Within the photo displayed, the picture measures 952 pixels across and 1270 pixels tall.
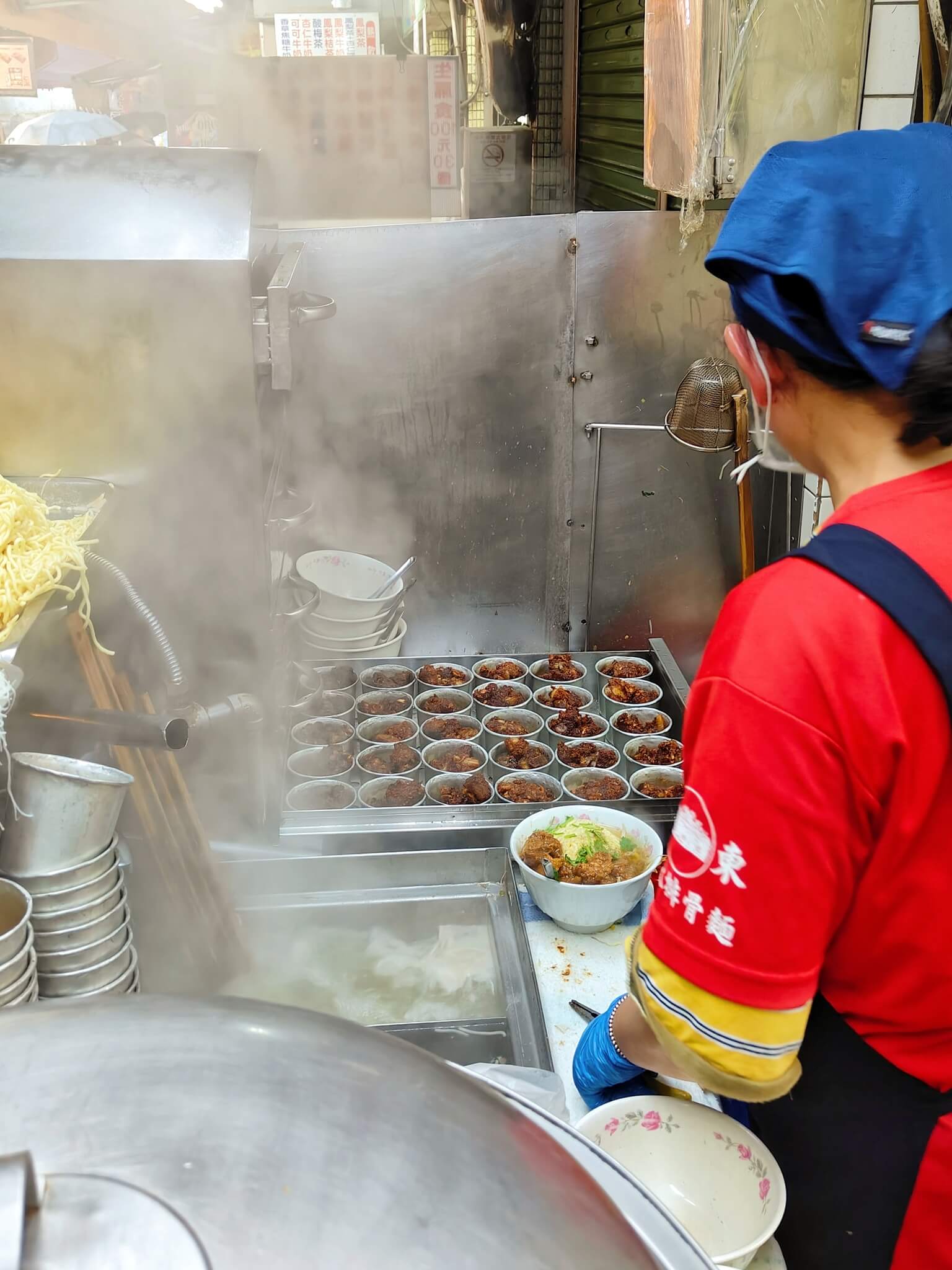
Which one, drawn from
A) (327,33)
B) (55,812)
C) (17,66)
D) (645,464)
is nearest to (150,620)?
(55,812)

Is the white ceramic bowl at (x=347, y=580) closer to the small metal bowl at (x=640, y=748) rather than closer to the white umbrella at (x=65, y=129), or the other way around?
the small metal bowl at (x=640, y=748)

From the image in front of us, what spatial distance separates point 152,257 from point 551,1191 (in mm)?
2147

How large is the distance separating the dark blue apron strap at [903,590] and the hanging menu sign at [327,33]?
986cm

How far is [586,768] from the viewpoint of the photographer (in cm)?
327

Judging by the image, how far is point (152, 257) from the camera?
87.6 inches

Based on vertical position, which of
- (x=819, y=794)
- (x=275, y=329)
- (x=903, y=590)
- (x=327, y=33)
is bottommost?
(x=819, y=794)

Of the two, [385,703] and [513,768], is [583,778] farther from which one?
[385,703]

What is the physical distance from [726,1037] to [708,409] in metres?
3.13

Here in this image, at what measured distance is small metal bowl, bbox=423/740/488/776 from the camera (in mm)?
3318

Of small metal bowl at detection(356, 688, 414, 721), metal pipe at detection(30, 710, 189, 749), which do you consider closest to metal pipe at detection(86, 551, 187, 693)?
metal pipe at detection(30, 710, 189, 749)

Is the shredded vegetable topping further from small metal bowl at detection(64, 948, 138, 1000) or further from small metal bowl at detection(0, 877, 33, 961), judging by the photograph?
small metal bowl at detection(64, 948, 138, 1000)

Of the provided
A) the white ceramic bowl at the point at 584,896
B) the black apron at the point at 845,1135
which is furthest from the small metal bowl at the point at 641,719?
the black apron at the point at 845,1135

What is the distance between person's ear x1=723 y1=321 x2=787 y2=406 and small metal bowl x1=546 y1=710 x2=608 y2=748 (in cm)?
229

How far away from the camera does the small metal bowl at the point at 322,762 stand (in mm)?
3305
